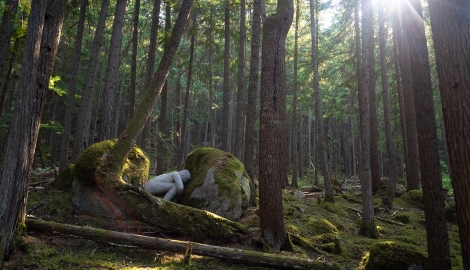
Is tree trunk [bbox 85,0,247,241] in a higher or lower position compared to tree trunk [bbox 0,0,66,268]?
lower

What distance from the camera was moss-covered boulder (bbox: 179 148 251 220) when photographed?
7.87 m

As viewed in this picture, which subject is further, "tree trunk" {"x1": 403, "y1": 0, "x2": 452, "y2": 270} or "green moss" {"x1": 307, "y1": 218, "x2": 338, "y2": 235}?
"green moss" {"x1": 307, "y1": 218, "x2": 338, "y2": 235}

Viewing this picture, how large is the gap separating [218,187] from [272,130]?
9.42 feet

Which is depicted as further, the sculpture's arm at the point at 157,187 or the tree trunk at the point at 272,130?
the sculpture's arm at the point at 157,187

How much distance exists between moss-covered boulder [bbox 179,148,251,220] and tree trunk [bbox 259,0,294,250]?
207cm

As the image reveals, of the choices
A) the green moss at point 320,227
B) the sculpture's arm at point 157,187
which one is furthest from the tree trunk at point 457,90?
the sculpture's arm at point 157,187

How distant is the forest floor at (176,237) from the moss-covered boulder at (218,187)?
0.54 meters

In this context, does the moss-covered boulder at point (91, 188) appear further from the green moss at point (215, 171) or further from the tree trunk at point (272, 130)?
the tree trunk at point (272, 130)

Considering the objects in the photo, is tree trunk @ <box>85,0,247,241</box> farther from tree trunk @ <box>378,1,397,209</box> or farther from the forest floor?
tree trunk @ <box>378,1,397,209</box>

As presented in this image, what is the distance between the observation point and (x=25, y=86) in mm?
4242

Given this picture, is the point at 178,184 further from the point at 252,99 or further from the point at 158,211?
the point at 252,99

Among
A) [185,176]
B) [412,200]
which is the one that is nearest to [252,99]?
[185,176]

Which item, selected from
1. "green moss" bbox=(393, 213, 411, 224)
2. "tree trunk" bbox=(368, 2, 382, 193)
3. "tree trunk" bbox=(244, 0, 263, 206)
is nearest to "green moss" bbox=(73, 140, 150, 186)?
"tree trunk" bbox=(244, 0, 263, 206)

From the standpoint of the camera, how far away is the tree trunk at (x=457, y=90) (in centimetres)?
319
